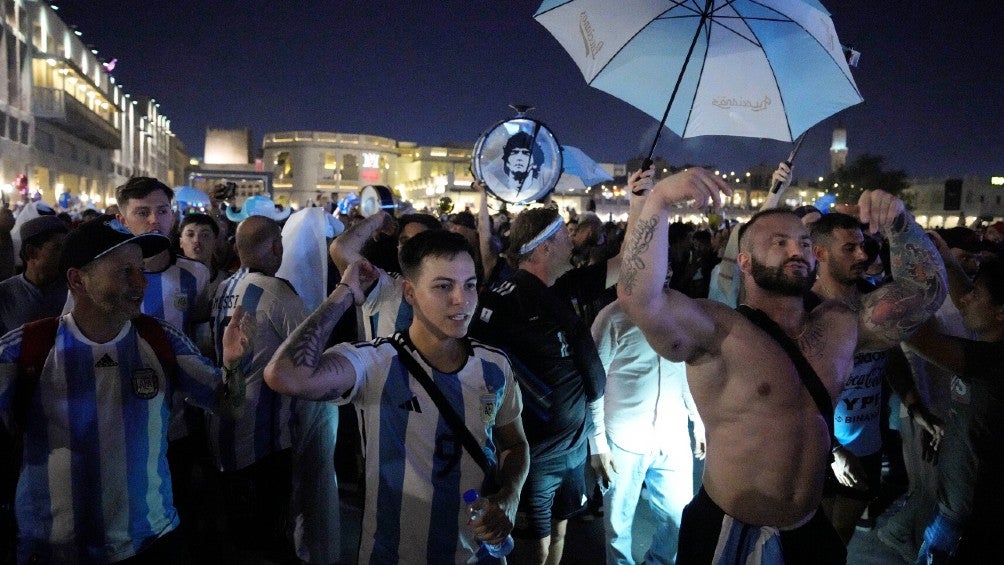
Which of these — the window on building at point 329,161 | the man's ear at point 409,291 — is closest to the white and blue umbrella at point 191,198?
the man's ear at point 409,291

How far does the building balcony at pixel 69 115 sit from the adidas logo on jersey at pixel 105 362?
39778mm

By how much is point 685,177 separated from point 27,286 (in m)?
4.28

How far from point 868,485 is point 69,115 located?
4463 cm

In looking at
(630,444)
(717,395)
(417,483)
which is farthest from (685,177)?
(630,444)

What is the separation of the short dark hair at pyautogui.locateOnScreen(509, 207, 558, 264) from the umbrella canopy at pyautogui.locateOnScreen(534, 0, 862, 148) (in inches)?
35.2

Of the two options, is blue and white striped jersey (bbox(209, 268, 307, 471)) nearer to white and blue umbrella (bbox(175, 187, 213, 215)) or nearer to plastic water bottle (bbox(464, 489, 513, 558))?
plastic water bottle (bbox(464, 489, 513, 558))

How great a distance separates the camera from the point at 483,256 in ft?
17.9

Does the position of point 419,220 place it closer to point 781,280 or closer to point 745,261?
point 745,261

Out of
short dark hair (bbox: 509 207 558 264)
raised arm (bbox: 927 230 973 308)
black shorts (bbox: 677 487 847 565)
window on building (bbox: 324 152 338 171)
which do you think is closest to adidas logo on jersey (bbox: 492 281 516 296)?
short dark hair (bbox: 509 207 558 264)

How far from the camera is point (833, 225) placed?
13.3 feet

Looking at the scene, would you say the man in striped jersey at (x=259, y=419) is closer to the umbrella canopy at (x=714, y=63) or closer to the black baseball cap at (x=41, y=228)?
the black baseball cap at (x=41, y=228)

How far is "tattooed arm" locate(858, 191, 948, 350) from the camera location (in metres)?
2.85

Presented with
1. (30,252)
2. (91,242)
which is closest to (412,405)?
(91,242)

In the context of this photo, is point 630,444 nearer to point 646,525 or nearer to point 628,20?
point 646,525
